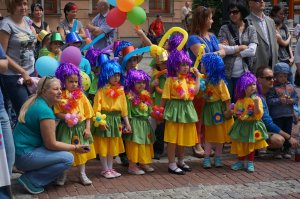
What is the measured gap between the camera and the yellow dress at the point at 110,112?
5500 millimetres

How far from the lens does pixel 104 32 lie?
7.42 meters

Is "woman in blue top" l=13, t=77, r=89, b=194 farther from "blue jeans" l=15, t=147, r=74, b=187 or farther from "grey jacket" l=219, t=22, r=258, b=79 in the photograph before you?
"grey jacket" l=219, t=22, r=258, b=79

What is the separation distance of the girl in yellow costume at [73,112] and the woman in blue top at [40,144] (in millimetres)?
180

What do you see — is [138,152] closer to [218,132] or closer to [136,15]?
[218,132]

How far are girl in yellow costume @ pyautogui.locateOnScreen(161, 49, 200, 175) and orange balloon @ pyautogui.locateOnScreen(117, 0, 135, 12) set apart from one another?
28.4 inches

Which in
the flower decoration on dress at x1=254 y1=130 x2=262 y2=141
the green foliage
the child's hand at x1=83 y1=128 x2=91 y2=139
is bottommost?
the flower decoration on dress at x1=254 y1=130 x2=262 y2=141

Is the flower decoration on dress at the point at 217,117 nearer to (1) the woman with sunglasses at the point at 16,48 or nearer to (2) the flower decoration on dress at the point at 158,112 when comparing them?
(2) the flower decoration on dress at the point at 158,112

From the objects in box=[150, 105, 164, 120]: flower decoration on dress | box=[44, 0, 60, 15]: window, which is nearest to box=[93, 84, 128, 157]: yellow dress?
box=[150, 105, 164, 120]: flower decoration on dress

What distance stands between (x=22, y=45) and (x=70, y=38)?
2.98ft

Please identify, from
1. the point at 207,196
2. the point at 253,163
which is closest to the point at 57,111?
the point at 207,196

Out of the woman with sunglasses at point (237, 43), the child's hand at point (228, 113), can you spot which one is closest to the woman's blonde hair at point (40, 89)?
the child's hand at point (228, 113)

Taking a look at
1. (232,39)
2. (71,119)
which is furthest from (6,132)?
(232,39)

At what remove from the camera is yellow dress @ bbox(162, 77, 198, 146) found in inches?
223

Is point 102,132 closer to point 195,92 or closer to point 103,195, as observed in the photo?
point 103,195
